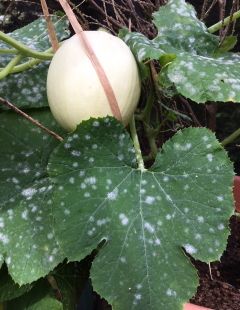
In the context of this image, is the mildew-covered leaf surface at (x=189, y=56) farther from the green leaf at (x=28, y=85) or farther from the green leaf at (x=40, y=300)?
the green leaf at (x=40, y=300)

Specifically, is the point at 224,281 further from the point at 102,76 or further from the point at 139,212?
the point at 102,76

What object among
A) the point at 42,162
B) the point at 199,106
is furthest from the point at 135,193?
the point at 199,106

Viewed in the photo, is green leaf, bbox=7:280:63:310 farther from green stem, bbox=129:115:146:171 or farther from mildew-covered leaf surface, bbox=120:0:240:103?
mildew-covered leaf surface, bbox=120:0:240:103

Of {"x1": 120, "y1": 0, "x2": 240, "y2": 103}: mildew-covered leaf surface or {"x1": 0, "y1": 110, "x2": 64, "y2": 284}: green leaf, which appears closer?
{"x1": 120, "y1": 0, "x2": 240, "y2": 103}: mildew-covered leaf surface

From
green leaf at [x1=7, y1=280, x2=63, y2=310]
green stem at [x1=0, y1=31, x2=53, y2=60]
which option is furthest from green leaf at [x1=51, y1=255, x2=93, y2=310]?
green stem at [x1=0, y1=31, x2=53, y2=60]

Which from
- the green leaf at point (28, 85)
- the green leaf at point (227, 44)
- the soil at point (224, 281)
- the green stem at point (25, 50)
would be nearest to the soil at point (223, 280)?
the soil at point (224, 281)

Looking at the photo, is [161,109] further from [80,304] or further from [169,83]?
[80,304]

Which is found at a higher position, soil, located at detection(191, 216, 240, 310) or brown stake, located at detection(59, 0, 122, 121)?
brown stake, located at detection(59, 0, 122, 121)
